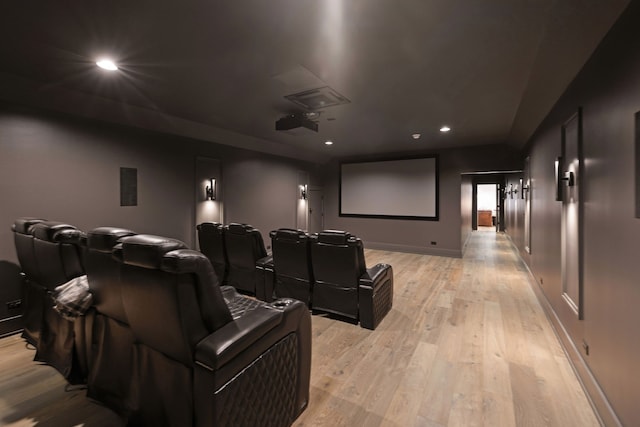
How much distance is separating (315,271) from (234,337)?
6.29 feet


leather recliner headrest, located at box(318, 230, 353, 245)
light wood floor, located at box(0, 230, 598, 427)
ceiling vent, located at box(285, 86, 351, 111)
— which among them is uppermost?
ceiling vent, located at box(285, 86, 351, 111)

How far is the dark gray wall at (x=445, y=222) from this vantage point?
258 inches

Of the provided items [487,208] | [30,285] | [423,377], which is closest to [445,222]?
[423,377]

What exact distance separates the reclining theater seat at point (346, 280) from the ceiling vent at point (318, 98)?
5.84ft

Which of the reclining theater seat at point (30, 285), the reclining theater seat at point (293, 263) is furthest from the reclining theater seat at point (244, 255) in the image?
the reclining theater seat at point (30, 285)

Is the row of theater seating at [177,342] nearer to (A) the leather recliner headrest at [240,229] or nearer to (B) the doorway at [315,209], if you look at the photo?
(A) the leather recliner headrest at [240,229]

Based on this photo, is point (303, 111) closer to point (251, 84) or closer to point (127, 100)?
point (251, 84)

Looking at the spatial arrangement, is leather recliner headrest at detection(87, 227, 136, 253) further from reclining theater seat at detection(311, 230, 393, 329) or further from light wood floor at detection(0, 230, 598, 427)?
reclining theater seat at detection(311, 230, 393, 329)

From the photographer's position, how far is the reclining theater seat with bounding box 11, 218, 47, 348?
7.78ft

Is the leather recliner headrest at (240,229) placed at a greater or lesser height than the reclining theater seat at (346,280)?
greater

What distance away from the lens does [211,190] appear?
534 cm

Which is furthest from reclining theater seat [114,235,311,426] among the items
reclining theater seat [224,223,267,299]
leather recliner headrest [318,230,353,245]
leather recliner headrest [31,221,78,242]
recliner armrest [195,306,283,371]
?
reclining theater seat [224,223,267,299]

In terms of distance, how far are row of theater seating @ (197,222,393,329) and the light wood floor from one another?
24 cm

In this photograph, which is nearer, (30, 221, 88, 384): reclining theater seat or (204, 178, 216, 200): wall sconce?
(30, 221, 88, 384): reclining theater seat
